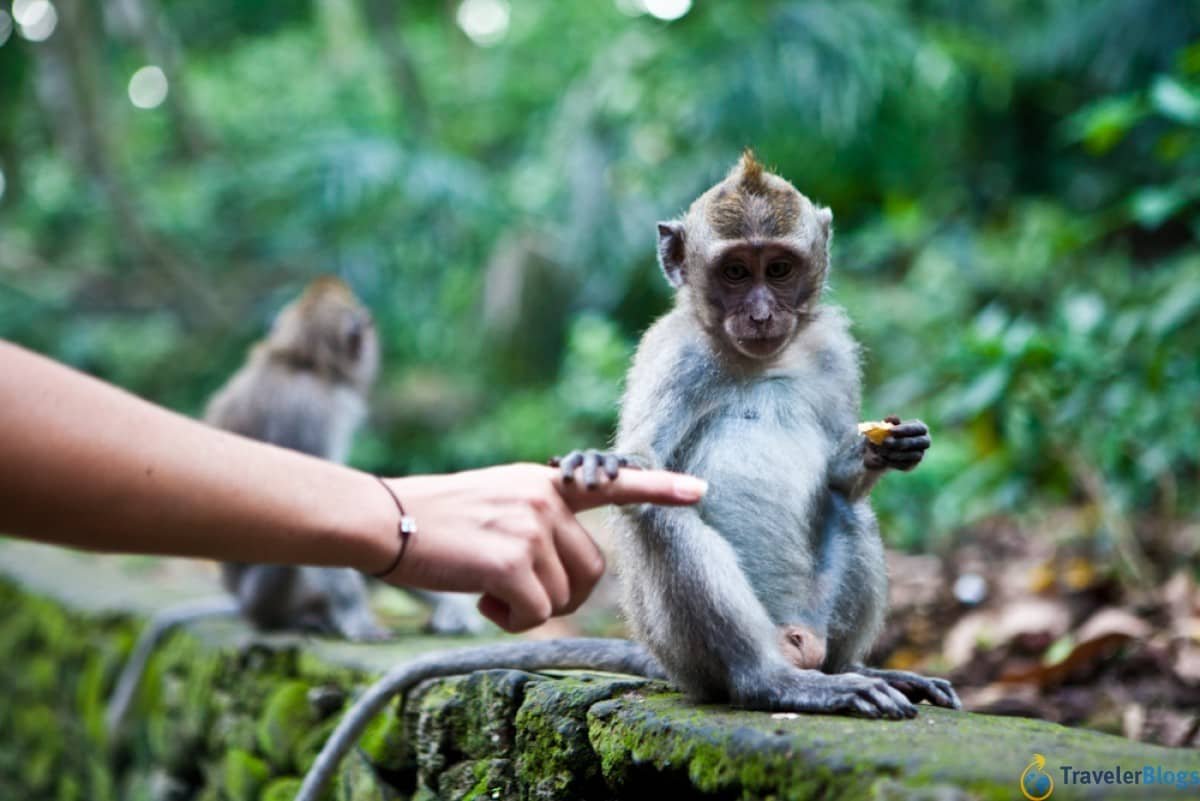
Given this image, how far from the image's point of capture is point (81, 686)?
582cm

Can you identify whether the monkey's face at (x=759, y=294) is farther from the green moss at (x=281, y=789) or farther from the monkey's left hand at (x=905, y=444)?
the green moss at (x=281, y=789)

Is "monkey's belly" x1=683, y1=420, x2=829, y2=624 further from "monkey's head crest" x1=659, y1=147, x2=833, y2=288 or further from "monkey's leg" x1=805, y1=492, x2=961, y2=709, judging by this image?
"monkey's head crest" x1=659, y1=147, x2=833, y2=288

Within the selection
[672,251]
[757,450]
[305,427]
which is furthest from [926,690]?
[305,427]

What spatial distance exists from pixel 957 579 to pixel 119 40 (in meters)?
13.1

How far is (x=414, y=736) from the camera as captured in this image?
316cm

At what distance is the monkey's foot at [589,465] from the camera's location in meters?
2.17

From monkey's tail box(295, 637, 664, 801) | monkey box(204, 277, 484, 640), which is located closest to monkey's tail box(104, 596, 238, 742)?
monkey box(204, 277, 484, 640)

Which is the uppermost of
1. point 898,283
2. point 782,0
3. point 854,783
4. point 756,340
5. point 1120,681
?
point 782,0

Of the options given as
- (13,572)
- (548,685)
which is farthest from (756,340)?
(13,572)

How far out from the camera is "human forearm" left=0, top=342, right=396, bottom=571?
162 centimetres

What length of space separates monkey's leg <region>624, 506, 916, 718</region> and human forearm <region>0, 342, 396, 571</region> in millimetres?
657

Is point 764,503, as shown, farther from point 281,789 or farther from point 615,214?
point 615,214

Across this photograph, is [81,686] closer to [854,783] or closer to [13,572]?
[13,572]

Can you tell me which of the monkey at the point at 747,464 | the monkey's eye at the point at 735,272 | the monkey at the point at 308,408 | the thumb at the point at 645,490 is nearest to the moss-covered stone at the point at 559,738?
the monkey at the point at 747,464
